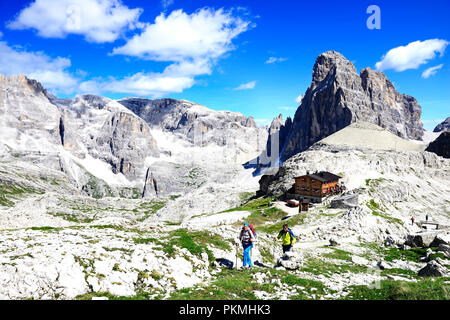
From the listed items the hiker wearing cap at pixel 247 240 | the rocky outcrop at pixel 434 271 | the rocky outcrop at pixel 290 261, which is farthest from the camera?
the rocky outcrop at pixel 290 261

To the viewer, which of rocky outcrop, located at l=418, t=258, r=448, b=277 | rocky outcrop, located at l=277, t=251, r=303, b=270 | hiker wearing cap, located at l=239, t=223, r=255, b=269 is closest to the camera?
rocky outcrop, located at l=418, t=258, r=448, b=277

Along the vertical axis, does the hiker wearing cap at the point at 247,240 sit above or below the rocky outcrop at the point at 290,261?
above

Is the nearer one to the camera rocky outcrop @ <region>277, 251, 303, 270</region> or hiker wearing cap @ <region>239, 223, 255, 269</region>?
hiker wearing cap @ <region>239, 223, 255, 269</region>

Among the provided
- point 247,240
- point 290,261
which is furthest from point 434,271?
point 247,240

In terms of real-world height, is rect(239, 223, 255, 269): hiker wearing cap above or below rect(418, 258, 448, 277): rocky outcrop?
above

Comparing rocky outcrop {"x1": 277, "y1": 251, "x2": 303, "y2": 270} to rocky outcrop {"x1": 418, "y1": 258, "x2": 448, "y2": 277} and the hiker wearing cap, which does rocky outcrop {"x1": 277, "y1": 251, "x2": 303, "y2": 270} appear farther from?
rocky outcrop {"x1": 418, "y1": 258, "x2": 448, "y2": 277}

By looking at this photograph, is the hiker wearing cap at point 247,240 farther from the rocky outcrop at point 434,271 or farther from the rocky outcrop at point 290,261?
the rocky outcrop at point 434,271

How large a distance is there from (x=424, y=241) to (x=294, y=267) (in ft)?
71.5

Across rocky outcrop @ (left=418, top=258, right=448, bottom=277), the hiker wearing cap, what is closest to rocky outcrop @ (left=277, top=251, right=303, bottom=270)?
the hiker wearing cap

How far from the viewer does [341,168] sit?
111 meters

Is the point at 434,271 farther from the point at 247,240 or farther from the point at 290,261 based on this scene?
the point at 247,240

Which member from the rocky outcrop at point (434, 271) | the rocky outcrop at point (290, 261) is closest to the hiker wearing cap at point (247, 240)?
the rocky outcrop at point (290, 261)
